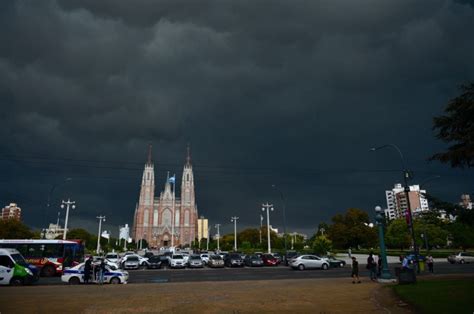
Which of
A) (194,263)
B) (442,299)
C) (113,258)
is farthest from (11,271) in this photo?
(113,258)

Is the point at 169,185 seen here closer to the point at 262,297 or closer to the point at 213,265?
the point at 213,265

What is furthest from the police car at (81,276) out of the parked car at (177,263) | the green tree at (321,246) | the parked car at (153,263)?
the green tree at (321,246)

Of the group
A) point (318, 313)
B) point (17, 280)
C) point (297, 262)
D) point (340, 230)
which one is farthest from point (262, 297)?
point (340, 230)

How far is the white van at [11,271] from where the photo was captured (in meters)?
22.6

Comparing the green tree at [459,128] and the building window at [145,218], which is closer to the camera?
the green tree at [459,128]

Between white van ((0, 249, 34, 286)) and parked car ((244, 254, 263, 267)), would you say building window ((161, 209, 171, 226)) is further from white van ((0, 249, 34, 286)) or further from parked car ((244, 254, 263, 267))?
white van ((0, 249, 34, 286))

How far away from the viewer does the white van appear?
2262 centimetres

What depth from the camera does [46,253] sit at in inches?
1282

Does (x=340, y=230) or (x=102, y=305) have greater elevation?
(x=340, y=230)

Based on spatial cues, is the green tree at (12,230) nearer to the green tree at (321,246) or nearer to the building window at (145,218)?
the green tree at (321,246)

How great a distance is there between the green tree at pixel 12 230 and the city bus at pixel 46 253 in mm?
44434

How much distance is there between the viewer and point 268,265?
151ft

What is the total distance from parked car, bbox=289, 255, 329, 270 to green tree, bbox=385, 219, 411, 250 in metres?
59.8

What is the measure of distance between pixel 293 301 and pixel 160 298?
5.70 m
